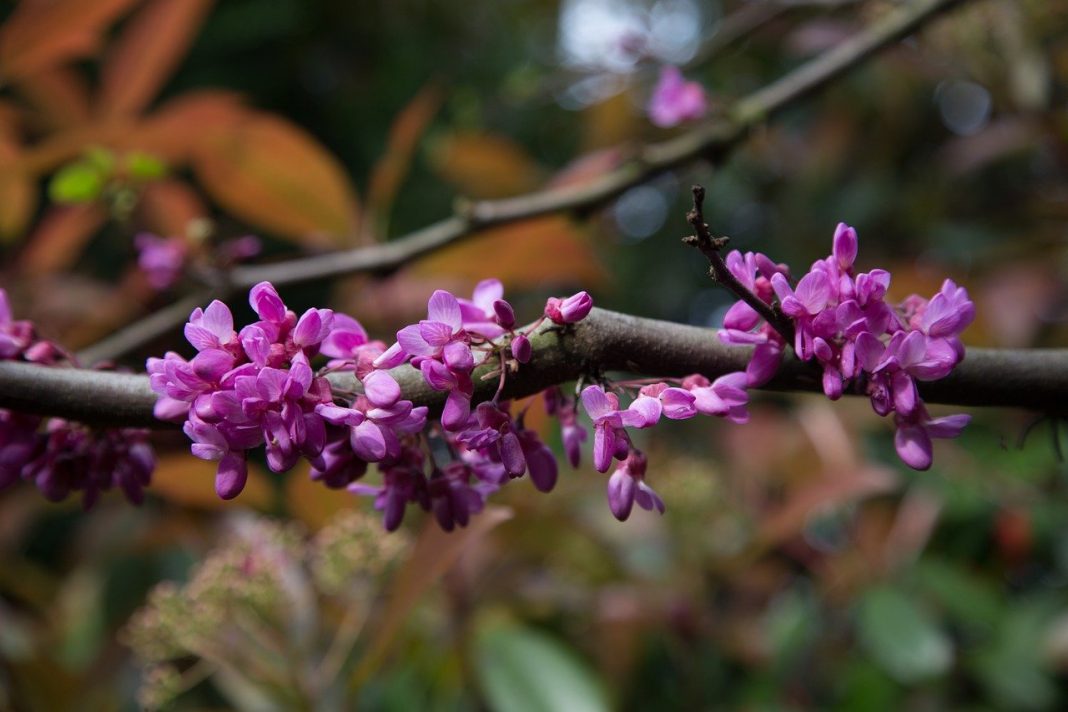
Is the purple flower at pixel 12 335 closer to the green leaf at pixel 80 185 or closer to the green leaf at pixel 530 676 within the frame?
the green leaf at pixel 80 185

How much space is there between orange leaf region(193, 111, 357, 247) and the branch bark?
0.69m

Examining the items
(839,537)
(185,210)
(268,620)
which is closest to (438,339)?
(268,620)

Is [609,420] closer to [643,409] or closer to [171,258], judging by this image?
[643,409]

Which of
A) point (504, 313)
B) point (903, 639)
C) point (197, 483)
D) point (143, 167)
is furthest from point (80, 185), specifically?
point (903, 639)

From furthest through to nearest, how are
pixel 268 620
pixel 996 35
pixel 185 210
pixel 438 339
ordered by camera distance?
pixel 996 35 < pixel 185 210 < pixel 268 620 < pixel 438 339

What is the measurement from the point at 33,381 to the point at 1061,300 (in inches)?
63.0

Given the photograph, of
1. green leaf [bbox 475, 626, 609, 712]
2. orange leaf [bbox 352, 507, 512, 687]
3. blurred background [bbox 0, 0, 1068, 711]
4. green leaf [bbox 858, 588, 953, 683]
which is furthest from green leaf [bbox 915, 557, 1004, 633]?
orange leaf [bbox 352, 507, 512, 687]

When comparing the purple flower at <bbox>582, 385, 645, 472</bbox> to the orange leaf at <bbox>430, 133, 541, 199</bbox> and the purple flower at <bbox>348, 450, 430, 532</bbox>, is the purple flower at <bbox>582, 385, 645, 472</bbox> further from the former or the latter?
the orange leaf at <bbox>430, 133, 541, 199</bbox>

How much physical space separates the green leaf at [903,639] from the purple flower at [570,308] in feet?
2.76

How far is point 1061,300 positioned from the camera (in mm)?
1517

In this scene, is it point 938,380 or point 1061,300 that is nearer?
point 938,380

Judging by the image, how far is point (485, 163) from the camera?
1.38 m

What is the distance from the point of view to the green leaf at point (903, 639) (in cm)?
105

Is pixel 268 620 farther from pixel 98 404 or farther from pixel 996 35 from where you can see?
pixel 996 35
